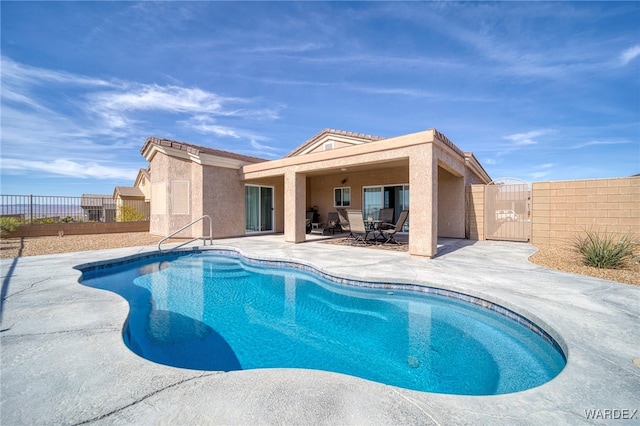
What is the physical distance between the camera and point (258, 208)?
15.3m

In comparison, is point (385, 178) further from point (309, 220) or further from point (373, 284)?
point (373, 284)

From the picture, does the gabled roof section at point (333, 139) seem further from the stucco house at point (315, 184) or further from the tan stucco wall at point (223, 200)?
the tan stucco wall at point (223, 200)

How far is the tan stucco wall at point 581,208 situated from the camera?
891cm

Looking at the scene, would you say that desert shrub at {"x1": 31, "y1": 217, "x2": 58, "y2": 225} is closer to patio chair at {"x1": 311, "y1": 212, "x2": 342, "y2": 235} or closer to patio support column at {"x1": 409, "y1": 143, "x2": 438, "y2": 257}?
patio chair at {"x1": 311, "y1": 212, "x2": 342, "y2": 235}

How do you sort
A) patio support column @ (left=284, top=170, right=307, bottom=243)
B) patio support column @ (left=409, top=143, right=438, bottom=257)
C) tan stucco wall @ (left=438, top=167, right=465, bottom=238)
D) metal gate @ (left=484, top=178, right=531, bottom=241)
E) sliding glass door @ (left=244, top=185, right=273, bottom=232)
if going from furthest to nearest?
sliding glass door @ (left=244, top=185, right=273, bottom=232) < tan stucco wall @ (left=438, top=167, right=465, bottom=238) < patio support column @ (left=284, top=170, right=307, bottom=243) < metal gate @ (left=484, top=178, right=531, bottom=241) < patio support column @ (left=409, top=143, right=438, bottom=257)

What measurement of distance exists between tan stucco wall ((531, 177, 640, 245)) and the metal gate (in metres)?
0.55

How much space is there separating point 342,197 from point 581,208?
412 inches

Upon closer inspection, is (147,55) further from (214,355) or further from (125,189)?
(125,189)

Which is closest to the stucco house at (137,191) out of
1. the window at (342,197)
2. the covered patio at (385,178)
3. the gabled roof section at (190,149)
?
the gabled roof section at (190,149)

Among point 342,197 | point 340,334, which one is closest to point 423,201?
point 340,334

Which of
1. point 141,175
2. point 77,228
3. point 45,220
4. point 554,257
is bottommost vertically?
point 554,257

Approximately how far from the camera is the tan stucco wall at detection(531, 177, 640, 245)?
8.91 m

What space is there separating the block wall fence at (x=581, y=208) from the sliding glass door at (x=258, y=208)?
1242 centimetres

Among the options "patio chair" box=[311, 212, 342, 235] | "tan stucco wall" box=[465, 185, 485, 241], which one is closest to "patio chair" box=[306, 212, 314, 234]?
"patio chair" box=[311, 212, 342, 235]
